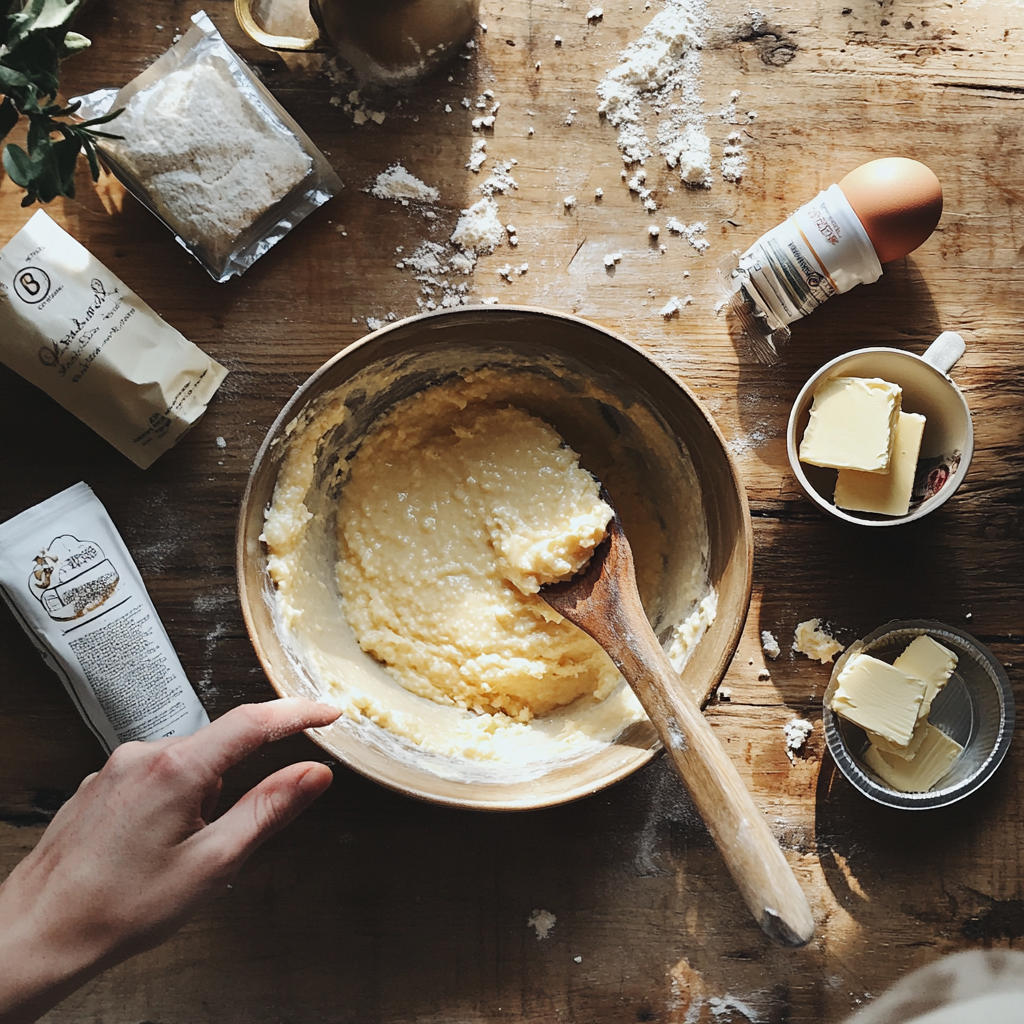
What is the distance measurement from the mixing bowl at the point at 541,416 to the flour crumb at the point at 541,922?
282 millimetres

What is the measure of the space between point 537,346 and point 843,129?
0.56 m

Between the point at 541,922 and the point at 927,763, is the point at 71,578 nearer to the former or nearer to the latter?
the point at 541,922

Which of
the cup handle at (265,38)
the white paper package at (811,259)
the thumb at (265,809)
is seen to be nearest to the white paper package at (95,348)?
the cup handle at (265,38)

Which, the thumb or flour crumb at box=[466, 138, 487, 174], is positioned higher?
flour crumb at box=[466, 138, 487, 174]

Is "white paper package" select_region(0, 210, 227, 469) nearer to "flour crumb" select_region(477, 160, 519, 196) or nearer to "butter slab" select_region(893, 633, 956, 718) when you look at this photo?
"flour crumb" select_region(477, 160, 519, 196)

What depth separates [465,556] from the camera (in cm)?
120

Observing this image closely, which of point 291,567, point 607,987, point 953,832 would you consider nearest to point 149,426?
point 291,567

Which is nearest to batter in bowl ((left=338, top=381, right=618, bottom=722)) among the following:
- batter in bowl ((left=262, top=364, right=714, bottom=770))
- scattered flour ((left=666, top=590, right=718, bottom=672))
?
batter in bowl ((left=262, top=364, right=714, bottom=770))

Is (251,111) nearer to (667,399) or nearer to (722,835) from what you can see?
(667,399)

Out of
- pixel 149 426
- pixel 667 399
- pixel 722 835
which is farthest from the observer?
pixel 149 426

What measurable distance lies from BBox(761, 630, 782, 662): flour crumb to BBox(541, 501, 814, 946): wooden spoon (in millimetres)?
263

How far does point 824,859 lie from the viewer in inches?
48.6

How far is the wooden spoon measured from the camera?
874 mm

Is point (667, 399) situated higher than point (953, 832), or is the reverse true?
point (667, 399)
